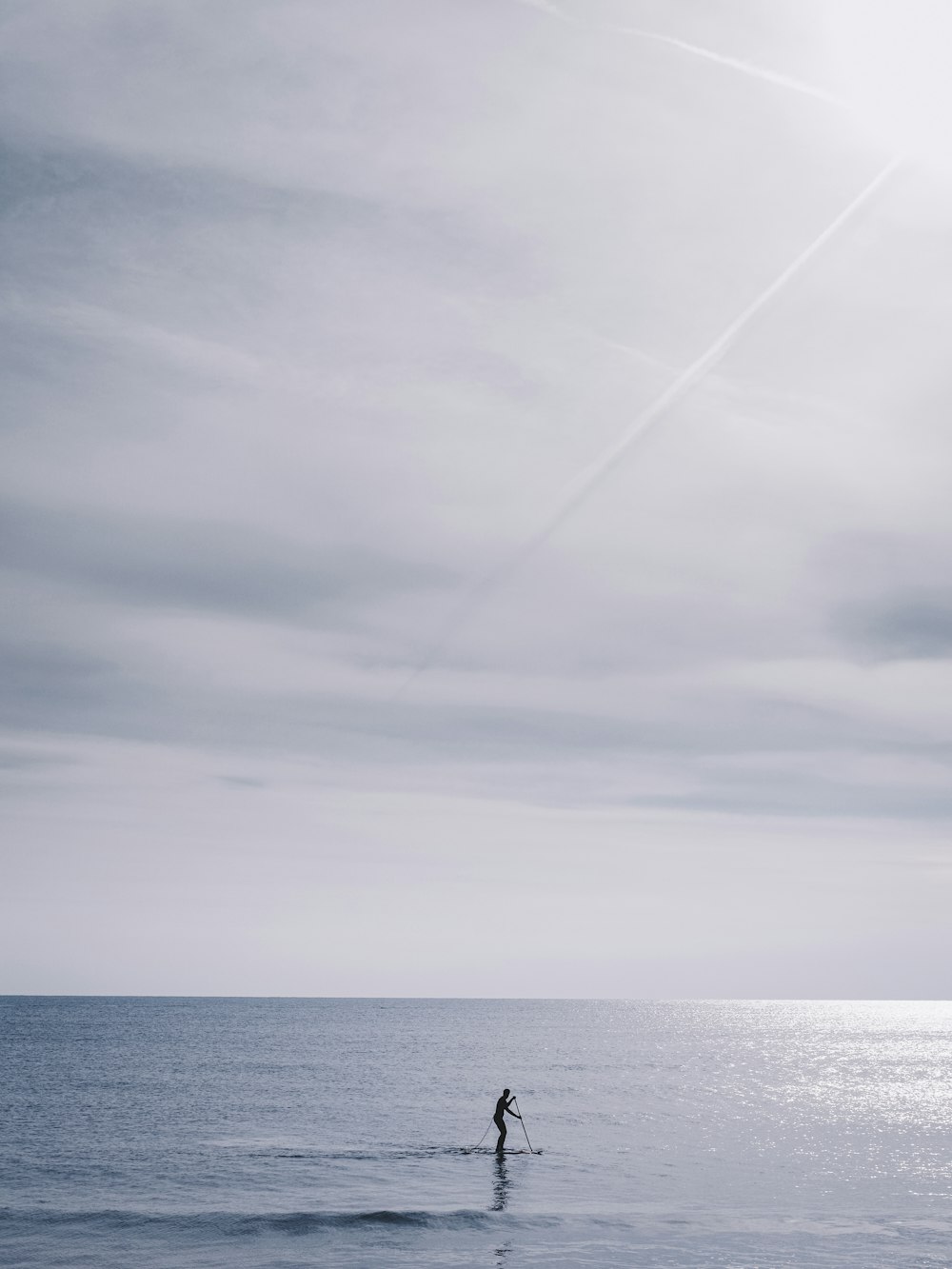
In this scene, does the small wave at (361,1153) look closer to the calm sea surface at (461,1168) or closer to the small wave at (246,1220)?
the calm sea surface at (461,1168)

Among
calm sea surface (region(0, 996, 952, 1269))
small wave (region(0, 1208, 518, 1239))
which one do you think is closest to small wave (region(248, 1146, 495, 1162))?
calm sea surface (region(0, 996, 952, 1269))

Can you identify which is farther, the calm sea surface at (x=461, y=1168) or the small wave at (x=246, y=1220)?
the small wave at (x=246, y=1220)

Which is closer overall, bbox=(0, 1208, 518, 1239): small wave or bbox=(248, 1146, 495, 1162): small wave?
bbox=(0, 1208, 518, 1239): small wave

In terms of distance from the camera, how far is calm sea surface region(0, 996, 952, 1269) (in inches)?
1156

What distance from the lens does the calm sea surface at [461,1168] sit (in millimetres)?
29375

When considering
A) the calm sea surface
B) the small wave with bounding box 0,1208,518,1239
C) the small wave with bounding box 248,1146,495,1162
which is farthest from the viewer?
the small wave with bounding box 248,1146,495,1162

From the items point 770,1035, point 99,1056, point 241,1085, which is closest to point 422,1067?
point 241,1085

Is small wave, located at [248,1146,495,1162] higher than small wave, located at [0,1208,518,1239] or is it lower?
lower

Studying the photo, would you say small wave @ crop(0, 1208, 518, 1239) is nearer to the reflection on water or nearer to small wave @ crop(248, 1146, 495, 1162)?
the reflection on water

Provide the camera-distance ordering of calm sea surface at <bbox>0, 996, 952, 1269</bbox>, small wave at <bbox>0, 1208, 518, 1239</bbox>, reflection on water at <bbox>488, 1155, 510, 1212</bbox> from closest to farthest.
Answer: calm sea surface at <bbox>0, 996, 952, 1269</bbox> → small wave at <bbox>0, 1208, 518, 1239</bbox> → reflection on water at <bbox>488, 1155, 510, 1212</bbox>

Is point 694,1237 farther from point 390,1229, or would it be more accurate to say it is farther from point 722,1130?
point 722,1130

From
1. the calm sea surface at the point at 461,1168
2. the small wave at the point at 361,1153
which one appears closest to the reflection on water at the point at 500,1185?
the calm sea surface at the point at 461,1168

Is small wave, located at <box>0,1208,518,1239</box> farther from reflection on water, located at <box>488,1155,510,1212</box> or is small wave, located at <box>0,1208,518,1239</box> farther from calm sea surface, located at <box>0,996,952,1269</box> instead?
reflection on water, located at <box>488,1155,510,1212</box>

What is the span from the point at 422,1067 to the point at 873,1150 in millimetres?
57515
